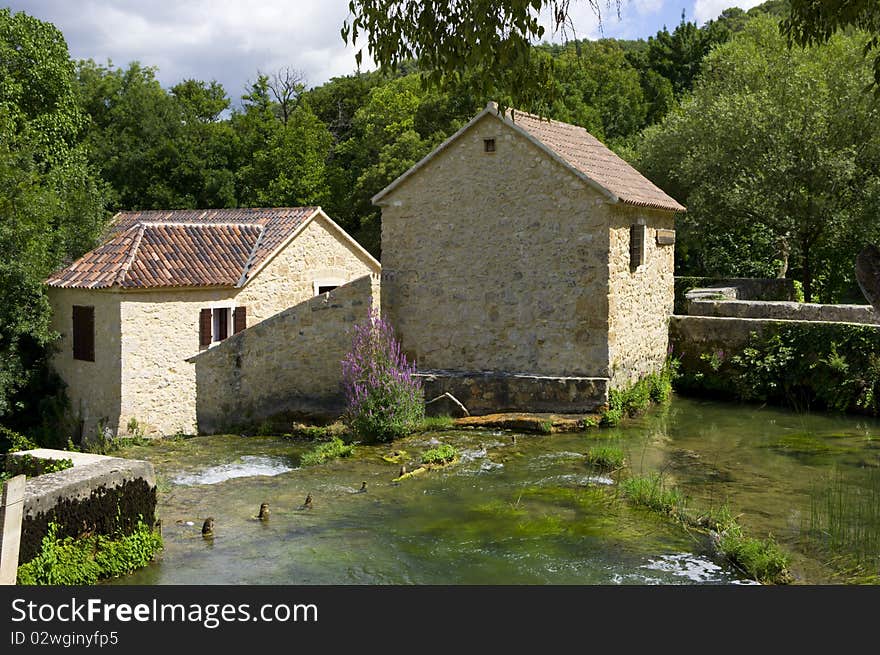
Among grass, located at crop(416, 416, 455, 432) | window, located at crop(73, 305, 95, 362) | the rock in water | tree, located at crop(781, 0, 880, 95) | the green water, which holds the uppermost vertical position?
tree, located at crop(781, 0, 880, 95)

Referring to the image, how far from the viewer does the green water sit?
8852 millimetres

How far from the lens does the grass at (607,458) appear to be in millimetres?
13156

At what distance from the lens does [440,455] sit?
44.9ft

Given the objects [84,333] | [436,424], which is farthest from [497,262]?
[84,333]

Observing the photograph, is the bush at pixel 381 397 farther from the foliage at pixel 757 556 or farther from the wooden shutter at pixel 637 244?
the foliage at pixel 757 556

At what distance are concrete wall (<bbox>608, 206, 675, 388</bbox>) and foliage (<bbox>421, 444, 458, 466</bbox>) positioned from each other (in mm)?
4193

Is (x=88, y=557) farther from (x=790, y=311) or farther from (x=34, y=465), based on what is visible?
(x=790, y=311)

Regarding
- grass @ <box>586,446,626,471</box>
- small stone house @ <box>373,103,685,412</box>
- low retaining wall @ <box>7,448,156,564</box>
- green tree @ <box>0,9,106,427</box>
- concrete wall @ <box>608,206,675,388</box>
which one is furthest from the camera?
green tree @ <box>0,9,106,427</box>

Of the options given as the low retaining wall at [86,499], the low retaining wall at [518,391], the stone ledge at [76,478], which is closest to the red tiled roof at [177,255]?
the low retaining wall at [518,391]

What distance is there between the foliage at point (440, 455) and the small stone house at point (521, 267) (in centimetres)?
300

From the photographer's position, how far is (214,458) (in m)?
14.9

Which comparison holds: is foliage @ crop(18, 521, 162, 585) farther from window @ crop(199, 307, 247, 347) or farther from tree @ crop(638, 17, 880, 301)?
tree @ crop(638, 17, 880, 301)

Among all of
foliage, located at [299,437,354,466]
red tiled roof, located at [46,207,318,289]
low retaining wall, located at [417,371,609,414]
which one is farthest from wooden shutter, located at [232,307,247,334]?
foliage, located at [299,437,354,466]
